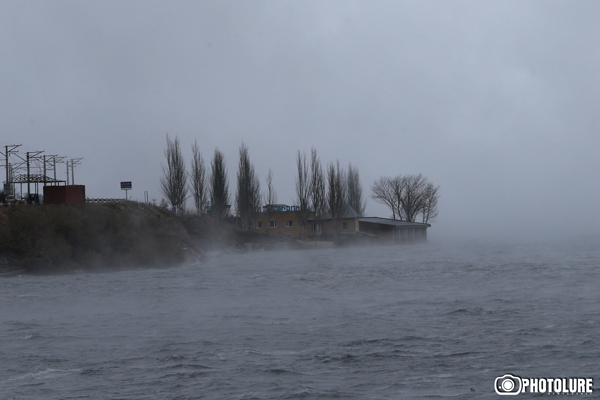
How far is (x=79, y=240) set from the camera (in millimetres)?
38938

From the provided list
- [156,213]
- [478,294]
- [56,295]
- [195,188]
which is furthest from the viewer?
[195,188]

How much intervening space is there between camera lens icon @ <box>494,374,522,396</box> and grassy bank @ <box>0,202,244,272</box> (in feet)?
101

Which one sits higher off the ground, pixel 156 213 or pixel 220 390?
pixel 156 213

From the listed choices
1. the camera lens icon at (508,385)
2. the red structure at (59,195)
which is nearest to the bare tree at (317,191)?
the red structure at (59,195)

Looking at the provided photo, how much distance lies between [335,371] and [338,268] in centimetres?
2399

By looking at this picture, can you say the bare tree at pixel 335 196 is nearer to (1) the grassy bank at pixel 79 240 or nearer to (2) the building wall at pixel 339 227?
(2) the building wall at pixel 339 227

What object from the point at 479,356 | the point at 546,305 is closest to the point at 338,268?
the point at 546,305

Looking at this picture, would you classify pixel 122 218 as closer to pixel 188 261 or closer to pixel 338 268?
pixel 188 261

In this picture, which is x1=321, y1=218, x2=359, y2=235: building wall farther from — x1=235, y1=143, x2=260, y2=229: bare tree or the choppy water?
the choppy water

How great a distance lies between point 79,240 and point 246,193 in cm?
3539

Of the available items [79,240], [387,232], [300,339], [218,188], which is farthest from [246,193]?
[300,339]

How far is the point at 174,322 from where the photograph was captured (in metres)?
15.9

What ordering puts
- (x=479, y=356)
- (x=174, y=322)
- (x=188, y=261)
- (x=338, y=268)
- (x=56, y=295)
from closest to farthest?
1. (x=479, y=356)
2. (x=174, y=322)
3. (x=56, y=295)
4. (x=338, y=268)
5. (x=188, y=261)

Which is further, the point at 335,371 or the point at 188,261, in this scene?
the point at 188,261
